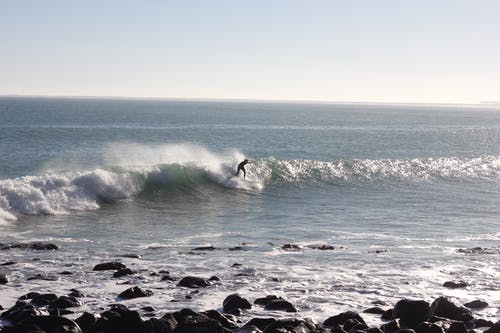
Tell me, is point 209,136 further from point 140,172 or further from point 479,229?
point 479,229

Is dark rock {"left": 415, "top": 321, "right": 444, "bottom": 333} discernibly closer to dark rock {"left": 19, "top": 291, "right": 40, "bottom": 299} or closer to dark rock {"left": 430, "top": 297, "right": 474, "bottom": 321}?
dark rock {"left": 430, "top": 297, "right": 474, "bottom": 321}

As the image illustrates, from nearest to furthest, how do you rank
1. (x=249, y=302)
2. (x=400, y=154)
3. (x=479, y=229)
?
(x=249, y=302) < (x=479, y=229) < (x=400, y=154)

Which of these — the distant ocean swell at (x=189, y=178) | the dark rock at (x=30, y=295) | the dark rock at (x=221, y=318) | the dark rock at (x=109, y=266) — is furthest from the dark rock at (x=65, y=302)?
the distant ocean swell at (x=189, y=178)

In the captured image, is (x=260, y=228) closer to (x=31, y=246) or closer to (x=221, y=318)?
(x=31, y=246)

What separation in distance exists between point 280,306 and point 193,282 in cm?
285

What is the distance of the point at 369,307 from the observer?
14398 mm

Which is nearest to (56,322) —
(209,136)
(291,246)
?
(291,246)

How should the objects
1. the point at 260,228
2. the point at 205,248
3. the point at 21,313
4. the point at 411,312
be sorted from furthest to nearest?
the point at 260,228
the point at 205,248
the point at 411,312
the point at 21,313

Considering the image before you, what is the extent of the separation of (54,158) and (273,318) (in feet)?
147

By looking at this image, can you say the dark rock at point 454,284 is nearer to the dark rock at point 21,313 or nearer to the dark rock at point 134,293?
the dark rock at point 134,293

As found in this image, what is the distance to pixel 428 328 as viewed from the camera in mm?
11977

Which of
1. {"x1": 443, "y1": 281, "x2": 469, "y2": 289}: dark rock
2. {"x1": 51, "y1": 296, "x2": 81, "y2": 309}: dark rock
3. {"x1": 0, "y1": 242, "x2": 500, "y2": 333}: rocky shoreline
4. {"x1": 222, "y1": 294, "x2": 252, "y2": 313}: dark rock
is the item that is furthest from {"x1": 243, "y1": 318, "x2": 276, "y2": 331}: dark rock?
{"x1": 443, "y1": 281, "x2": 469, "y2": 289}: dark rock

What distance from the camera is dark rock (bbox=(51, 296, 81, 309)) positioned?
1353 cm

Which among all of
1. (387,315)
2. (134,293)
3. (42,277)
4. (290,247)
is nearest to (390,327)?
(387,315)
